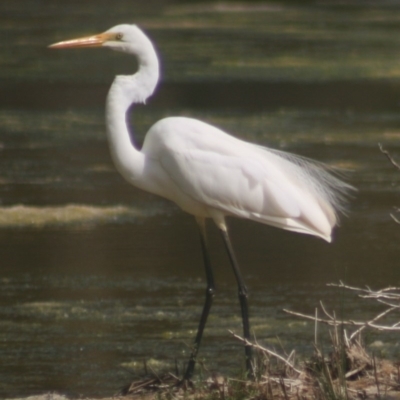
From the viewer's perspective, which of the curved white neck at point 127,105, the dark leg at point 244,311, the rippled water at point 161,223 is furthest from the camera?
the rippled water at point 161,223

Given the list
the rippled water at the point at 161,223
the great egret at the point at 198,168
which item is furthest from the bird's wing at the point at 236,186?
the rippled water at the point at 161,223

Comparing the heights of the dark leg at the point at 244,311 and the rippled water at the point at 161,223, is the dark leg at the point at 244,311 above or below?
above

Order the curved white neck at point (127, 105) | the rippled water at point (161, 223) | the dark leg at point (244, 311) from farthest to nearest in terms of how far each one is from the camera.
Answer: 1. the rippled water at point (161, 223)
2. the curved white neck at point (127, 105)
3. the dark leg at point (244, 311)

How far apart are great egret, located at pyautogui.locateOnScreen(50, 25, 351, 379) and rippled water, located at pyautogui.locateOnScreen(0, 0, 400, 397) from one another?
0.48 m

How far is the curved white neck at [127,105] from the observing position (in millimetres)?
4559

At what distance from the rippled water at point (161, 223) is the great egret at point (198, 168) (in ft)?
1.56

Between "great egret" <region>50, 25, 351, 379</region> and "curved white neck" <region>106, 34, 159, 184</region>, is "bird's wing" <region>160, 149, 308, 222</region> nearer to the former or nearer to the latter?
"great egret" <region>50, 25, 351, 379</region>

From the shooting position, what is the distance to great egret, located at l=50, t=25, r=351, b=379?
15.0ft

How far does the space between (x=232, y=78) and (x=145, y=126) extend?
332cm

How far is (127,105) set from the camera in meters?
4.60

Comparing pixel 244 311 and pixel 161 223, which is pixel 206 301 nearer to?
pixel 244 311

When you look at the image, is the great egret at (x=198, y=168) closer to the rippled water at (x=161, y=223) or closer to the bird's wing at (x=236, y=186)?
the bird's wing at (x=236, y=186)

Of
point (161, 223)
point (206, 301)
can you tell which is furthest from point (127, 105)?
point (161, 223)

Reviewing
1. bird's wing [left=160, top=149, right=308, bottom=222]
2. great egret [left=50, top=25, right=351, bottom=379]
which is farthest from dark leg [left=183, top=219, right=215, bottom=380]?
bird's wing [left=160, top=149, right=308, bottom=222]
